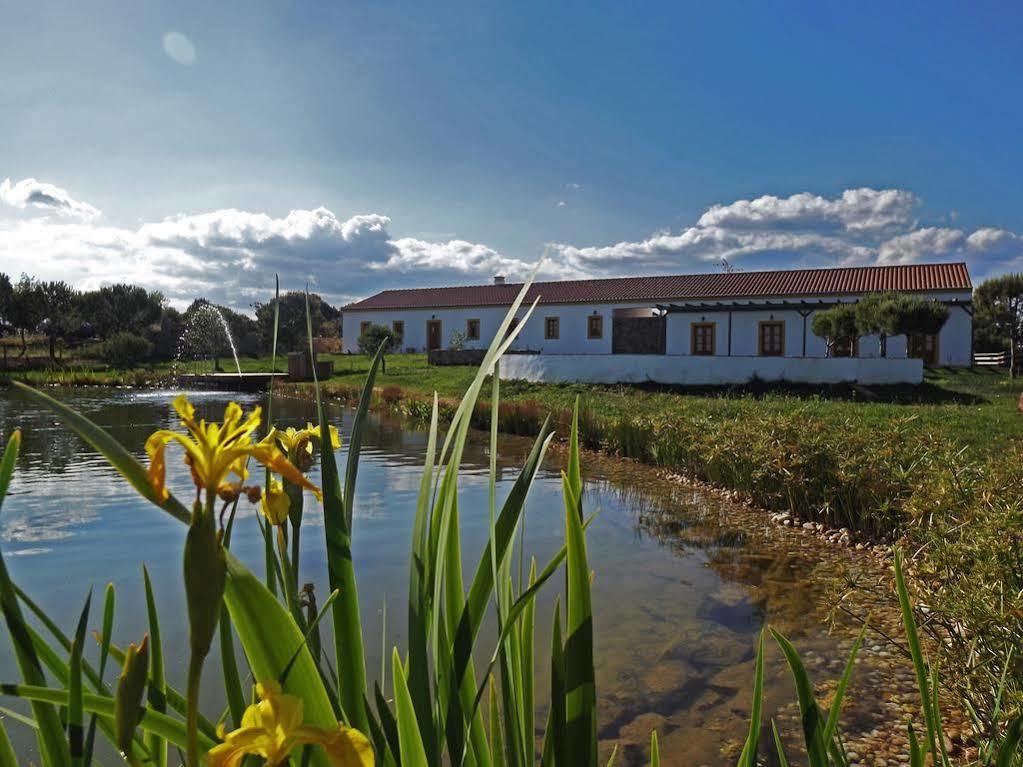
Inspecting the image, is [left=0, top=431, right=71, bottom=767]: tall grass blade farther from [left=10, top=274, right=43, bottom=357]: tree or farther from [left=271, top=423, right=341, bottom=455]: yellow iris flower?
[left=10, top=274, right=43, bottom=357]: tree

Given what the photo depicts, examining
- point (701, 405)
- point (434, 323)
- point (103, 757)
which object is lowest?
point (103, 757)

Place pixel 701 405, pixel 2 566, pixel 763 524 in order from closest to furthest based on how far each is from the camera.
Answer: pixel 2 566, pixel 763 524, pixel 701 405

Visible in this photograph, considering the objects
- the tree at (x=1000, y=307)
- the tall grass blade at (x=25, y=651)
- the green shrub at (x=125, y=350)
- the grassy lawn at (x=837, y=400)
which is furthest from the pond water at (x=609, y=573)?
the tree at (x=1000, y=307)

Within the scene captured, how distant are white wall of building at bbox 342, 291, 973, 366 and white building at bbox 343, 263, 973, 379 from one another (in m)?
0.04

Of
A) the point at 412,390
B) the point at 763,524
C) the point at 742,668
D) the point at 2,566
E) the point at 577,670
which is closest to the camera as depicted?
the point at 2,566

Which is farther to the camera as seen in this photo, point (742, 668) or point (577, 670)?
point (742, 668)

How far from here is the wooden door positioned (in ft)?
116

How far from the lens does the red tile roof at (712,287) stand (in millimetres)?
26000

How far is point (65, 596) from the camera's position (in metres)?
4.32

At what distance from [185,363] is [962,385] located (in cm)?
3181

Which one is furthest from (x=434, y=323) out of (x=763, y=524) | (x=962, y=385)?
(x=763, y=524)

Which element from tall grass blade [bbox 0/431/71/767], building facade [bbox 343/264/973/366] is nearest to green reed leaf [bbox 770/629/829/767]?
tall grass blade [bbox 0/431/71/767]

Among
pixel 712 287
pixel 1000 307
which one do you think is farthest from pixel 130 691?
pixel 1000 307

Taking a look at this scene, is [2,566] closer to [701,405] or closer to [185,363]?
[701,405]
